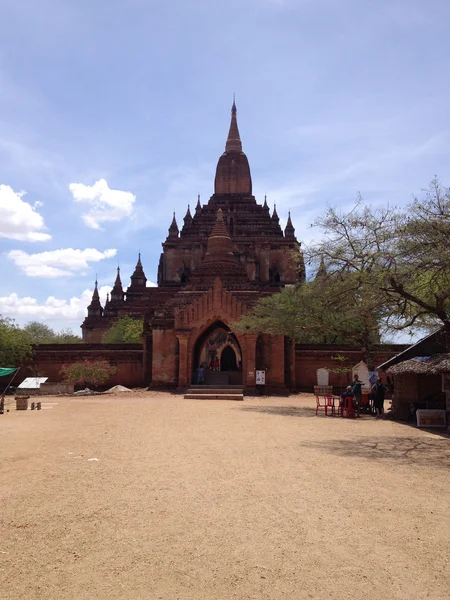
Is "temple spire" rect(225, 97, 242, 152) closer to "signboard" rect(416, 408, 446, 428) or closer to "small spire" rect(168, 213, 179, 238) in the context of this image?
"small spire" rect(168, 213, 179, 238)

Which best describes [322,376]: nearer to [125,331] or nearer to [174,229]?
[125,331]

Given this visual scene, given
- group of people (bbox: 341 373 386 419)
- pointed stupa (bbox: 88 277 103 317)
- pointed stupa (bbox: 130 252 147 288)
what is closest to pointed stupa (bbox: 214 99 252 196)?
pointed stupa (bbox: 130 252 147 288)

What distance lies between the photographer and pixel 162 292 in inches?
1676

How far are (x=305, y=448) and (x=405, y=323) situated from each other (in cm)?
721

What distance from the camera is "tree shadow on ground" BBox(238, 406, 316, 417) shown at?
18.0 meters

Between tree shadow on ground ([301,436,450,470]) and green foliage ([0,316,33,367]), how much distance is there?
21.2 metres

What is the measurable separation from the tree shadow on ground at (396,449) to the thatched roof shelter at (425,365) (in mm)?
2095

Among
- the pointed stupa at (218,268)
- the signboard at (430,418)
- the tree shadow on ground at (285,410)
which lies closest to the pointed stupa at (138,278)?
the pointed stupa at (218,268)

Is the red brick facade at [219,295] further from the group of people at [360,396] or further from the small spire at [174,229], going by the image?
the group of people at [360,396]

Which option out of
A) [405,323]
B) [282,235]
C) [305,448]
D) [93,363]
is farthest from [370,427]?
[282,235]

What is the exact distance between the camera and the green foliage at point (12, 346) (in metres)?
28.5

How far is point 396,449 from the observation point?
36.3 feet

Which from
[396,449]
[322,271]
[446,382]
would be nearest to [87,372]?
[322,271]

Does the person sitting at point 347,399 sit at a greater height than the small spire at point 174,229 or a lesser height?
lesser
